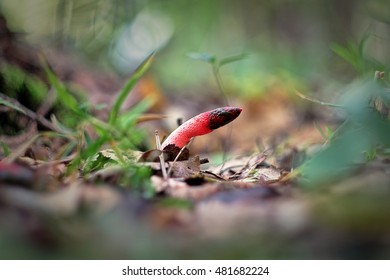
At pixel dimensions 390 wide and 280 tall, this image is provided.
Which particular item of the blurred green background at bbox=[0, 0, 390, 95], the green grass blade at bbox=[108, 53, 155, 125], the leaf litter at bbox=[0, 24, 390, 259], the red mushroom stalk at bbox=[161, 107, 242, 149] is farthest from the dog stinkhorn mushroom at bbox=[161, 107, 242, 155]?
the blurred green background at bbox=[0, 0, 390, 95]

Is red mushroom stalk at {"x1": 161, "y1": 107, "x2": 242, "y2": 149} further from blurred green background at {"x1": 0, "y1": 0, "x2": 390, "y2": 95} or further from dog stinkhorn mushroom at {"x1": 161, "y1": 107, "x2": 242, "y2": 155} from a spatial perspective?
blurred green background at {"x1": 0, "y1": 0, "x2": 390, "y2": 95}

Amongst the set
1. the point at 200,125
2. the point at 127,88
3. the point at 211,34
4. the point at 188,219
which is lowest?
the point at 188,219

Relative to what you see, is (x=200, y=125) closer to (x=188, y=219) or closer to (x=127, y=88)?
(x=127, y=88)

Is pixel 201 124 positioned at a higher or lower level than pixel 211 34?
lower

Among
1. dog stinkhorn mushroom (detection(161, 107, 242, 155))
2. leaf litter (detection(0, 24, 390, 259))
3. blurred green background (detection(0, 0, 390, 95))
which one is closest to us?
leaf litter (detection(0, 24, 390, 259))

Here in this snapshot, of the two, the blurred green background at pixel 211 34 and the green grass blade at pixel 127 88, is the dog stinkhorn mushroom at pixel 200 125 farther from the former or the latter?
the blurred green background at pixel 211 34

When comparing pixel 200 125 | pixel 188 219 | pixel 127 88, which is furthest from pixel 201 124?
pixel 188 219

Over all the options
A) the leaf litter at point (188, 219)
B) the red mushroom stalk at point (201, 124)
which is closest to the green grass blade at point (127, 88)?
the red mushroom stalk at point (201, 124)

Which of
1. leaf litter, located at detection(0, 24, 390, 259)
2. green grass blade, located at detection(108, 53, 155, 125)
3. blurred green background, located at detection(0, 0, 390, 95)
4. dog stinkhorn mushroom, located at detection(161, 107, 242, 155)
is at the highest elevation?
blurred green background, located at detection(0, 0, 390, 95)
